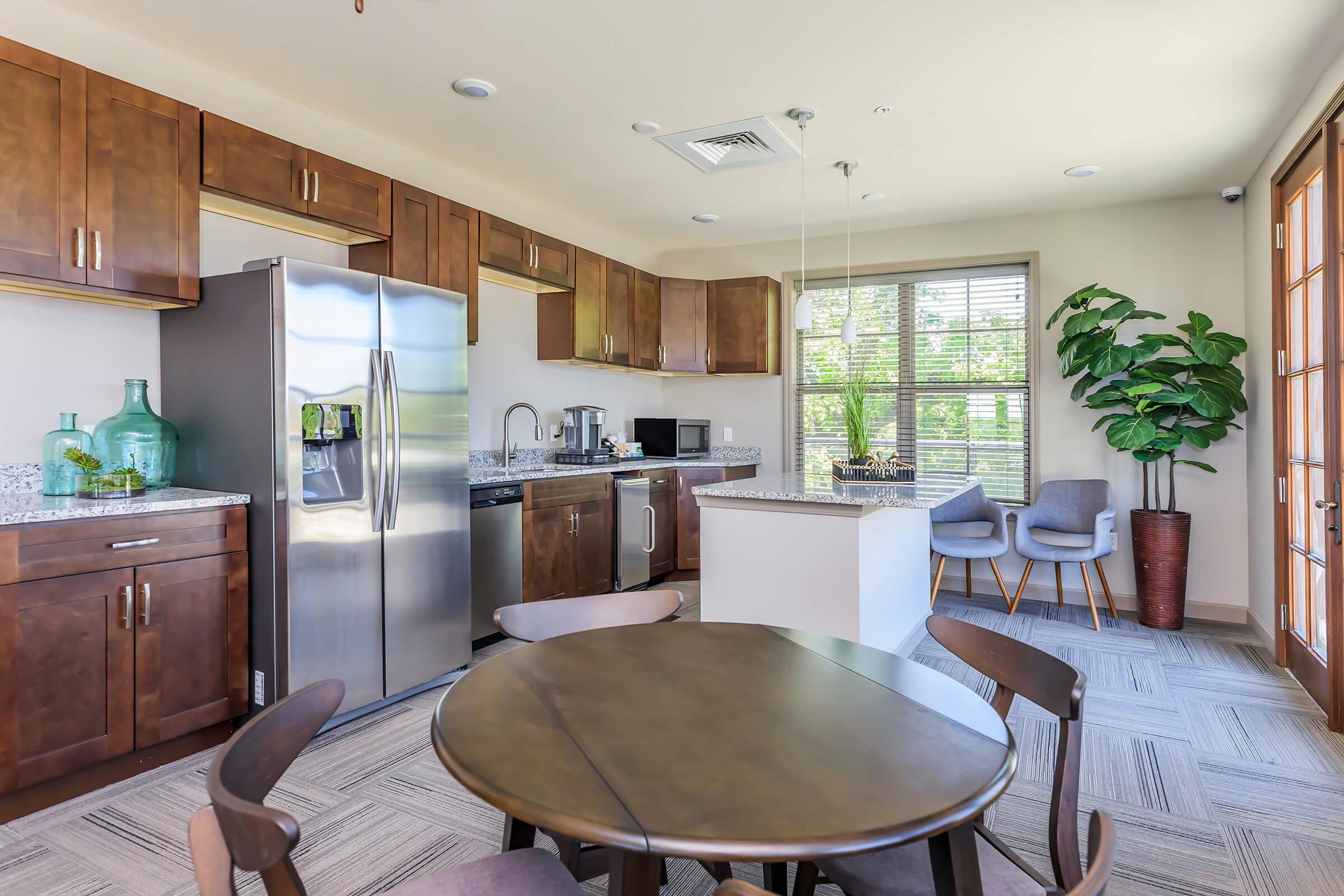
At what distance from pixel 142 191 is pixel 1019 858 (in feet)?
10.9

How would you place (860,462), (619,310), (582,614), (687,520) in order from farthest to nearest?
(687,520), (619,310), (860,462), (582,614)

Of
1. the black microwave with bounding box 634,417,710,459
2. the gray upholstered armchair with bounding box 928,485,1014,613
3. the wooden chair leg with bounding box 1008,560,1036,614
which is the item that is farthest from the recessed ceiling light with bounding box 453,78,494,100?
the wooden chair leg with bounding box 1008,560,1036,614

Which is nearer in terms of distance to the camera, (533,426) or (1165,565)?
(1165,565)

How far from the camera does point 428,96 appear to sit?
3326 millimetres

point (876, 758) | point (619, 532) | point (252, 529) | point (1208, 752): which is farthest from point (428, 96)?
point (1208, 752)

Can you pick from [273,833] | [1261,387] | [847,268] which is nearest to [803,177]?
[847,268]

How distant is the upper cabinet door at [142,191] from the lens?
2547 millimetres

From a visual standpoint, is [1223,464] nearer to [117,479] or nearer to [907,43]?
[907,43]

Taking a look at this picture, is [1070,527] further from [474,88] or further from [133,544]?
[133,544]

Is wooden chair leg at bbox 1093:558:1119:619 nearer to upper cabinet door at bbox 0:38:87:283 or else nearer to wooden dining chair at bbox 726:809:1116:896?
wooden dining chair at bbox 726:809:1116:896

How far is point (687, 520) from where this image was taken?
18.1 feet

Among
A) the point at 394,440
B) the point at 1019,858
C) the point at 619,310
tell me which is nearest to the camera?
the point at 1019,858

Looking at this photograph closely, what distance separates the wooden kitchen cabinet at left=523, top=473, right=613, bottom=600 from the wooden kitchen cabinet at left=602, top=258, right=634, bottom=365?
1101 mm

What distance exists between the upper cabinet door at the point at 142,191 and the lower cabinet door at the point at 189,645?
1041 millimetres
